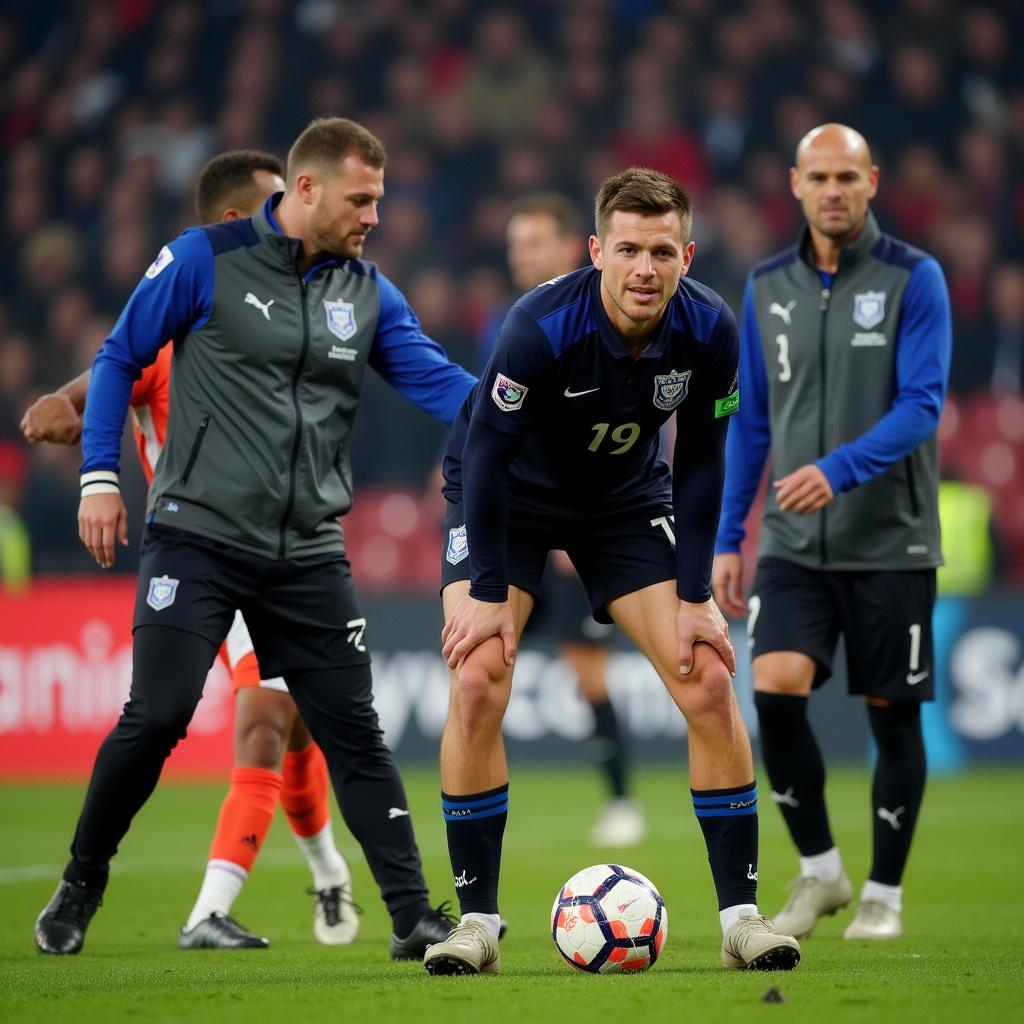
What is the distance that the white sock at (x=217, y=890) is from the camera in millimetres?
5434

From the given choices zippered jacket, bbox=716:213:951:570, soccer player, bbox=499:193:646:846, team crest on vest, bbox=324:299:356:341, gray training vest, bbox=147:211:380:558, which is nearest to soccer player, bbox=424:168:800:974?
gray training vest, bbox=147:211:380:558

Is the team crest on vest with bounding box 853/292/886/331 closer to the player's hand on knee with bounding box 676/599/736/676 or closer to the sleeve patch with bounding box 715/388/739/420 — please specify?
the sleeve patch with bounding box 715/388/739/420

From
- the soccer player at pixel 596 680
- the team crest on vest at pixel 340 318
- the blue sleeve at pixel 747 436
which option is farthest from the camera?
the soccer player at pixel 596 680

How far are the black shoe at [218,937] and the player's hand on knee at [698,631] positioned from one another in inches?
68.1

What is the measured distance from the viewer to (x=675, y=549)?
4738 mm

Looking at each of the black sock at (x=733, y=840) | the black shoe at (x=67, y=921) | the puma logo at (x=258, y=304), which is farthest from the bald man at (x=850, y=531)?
the black shoe at (x=67, y=921)

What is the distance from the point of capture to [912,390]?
5.55m

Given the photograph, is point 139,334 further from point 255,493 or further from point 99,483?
point 255,493

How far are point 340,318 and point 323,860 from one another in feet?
5.91

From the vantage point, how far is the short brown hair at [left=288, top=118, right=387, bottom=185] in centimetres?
509

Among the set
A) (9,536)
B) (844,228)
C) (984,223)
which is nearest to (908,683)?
(844,228)

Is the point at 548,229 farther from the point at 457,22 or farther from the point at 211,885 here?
the point at 457,22

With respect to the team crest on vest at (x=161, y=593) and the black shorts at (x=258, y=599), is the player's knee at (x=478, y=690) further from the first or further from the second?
the team crest on vest at (x=161, y=593)

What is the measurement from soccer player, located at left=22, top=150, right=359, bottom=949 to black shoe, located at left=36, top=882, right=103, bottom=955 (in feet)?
1.21
